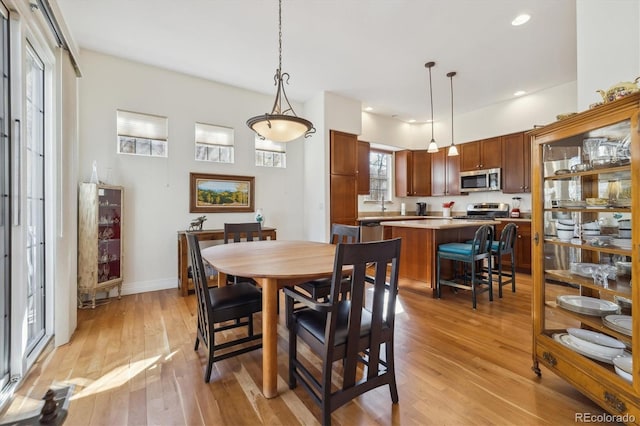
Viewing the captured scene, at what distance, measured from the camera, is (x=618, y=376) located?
1291 mm

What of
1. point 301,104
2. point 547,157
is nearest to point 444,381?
point 547,157

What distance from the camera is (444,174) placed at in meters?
5.84

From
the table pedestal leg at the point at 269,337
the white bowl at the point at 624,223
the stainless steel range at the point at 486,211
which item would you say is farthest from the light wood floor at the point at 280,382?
the stainless steel range at the point at 486,211

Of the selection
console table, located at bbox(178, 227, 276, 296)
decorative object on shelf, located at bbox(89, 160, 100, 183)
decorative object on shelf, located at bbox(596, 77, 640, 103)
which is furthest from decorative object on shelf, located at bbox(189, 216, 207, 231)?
decorative object on shelf, located at bbox(596, 77, 640, 103)

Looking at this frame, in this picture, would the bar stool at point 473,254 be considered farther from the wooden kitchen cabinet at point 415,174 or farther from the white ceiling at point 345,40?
the wooden kitchen cabinet at point 415,174

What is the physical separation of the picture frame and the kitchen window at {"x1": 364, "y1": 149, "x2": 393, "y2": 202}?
2.78 m

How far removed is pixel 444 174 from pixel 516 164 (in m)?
1.34

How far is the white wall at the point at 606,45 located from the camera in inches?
66.9

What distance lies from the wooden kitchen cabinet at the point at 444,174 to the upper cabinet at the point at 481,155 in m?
0.17

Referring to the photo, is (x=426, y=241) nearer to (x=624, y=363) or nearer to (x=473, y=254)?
(x=473, y=254)

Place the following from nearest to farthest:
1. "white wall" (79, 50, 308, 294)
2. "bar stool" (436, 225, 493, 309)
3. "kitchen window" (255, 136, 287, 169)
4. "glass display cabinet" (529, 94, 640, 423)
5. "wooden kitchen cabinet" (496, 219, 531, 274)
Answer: "glass display cabinet" (529, 94, 640, 423) < "bar stool" (436, 225, 493, 309) < "white wall" (79, 50, 308, 294) < "wooden kitchen cabinet" (496, 219, 531, 274) < "kitchen window" (255, 136, 287, 169)

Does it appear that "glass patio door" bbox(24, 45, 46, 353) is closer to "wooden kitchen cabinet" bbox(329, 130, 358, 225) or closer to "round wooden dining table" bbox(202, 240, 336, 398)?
"round wooden dining table" bbox(202, 240, 336, 398)

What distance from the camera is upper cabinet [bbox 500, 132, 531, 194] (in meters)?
4.60

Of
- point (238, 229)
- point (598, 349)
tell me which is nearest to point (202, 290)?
point (238, 229)
